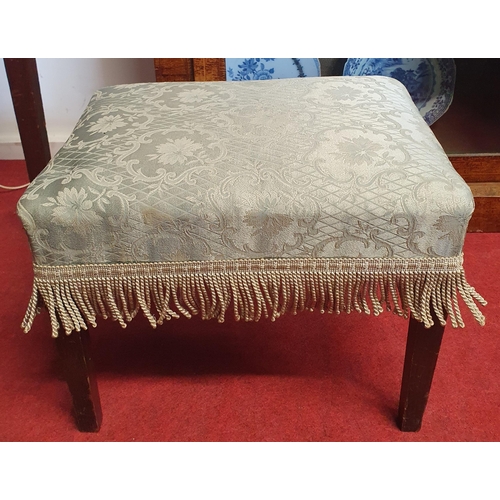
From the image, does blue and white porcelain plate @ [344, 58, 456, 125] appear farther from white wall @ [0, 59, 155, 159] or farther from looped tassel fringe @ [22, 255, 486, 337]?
looped tassel fringe @ [22, 255, 486, 337]

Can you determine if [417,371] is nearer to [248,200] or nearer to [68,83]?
[248,200]

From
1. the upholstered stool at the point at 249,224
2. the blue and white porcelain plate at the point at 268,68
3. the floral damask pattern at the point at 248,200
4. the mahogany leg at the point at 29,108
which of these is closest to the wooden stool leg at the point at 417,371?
the upholstered stool at the point at 249,224

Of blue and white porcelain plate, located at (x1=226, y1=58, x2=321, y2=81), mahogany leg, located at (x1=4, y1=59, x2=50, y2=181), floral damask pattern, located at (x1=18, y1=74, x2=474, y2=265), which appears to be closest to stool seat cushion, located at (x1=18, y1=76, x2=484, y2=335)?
floral damask pattern, located at (x1=18, y1=74, x2=474, y2=265)

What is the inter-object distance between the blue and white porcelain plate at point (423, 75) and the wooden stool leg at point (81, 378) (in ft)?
3.24

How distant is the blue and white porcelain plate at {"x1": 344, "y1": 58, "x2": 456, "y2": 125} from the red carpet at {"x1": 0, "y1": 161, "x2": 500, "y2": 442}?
1.83ft

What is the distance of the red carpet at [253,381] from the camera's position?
932 millimetres

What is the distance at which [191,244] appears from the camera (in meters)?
0.75

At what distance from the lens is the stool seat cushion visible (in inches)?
28.6

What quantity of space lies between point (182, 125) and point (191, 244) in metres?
0.22

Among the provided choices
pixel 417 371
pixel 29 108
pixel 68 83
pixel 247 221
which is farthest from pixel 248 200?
pixel 68 83

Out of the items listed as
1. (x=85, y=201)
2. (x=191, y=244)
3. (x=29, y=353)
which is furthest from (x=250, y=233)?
(x=29, y=353)

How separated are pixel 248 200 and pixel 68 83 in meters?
1.18

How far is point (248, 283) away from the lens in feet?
2.55

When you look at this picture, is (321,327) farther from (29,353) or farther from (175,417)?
(29,353)
